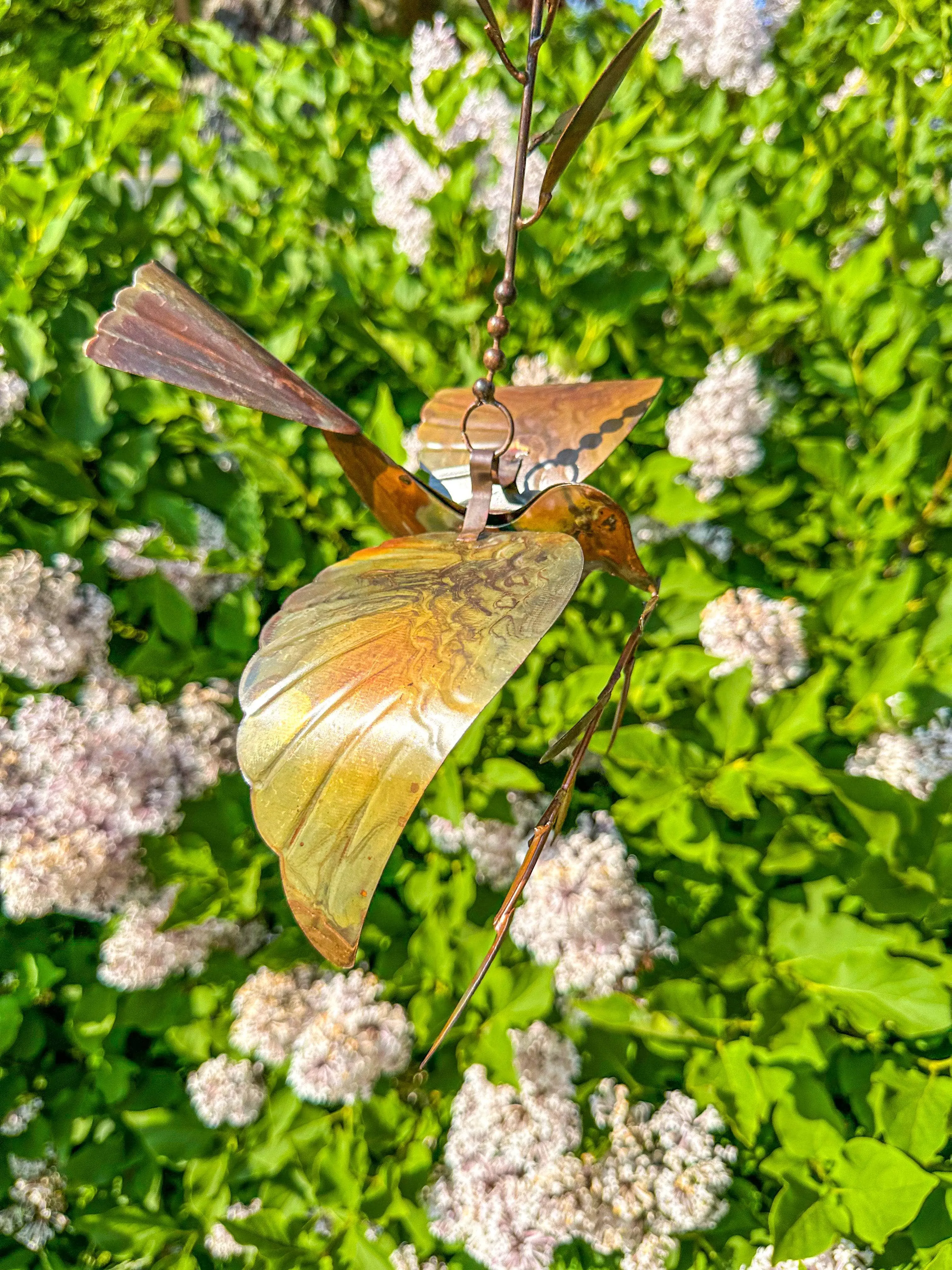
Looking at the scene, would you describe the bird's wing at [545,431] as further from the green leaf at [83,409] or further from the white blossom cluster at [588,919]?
the green leaf at [83,409]

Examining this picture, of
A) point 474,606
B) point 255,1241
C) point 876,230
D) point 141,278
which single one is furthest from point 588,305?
point 255,1241

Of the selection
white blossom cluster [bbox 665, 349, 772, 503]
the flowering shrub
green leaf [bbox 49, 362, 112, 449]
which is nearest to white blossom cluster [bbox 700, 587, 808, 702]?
the flowering shrub

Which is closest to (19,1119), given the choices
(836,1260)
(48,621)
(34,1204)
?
(34,1204)

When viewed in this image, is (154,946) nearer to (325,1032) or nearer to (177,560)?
(325,1032)

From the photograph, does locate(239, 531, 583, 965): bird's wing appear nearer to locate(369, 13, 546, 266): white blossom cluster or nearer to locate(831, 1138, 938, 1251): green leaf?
locate(831, 1138, 938, 1251): green leaf

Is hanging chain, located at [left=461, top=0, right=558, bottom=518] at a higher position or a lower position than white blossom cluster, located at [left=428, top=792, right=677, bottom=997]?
higher

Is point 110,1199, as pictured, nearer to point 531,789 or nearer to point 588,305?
point 531,789
